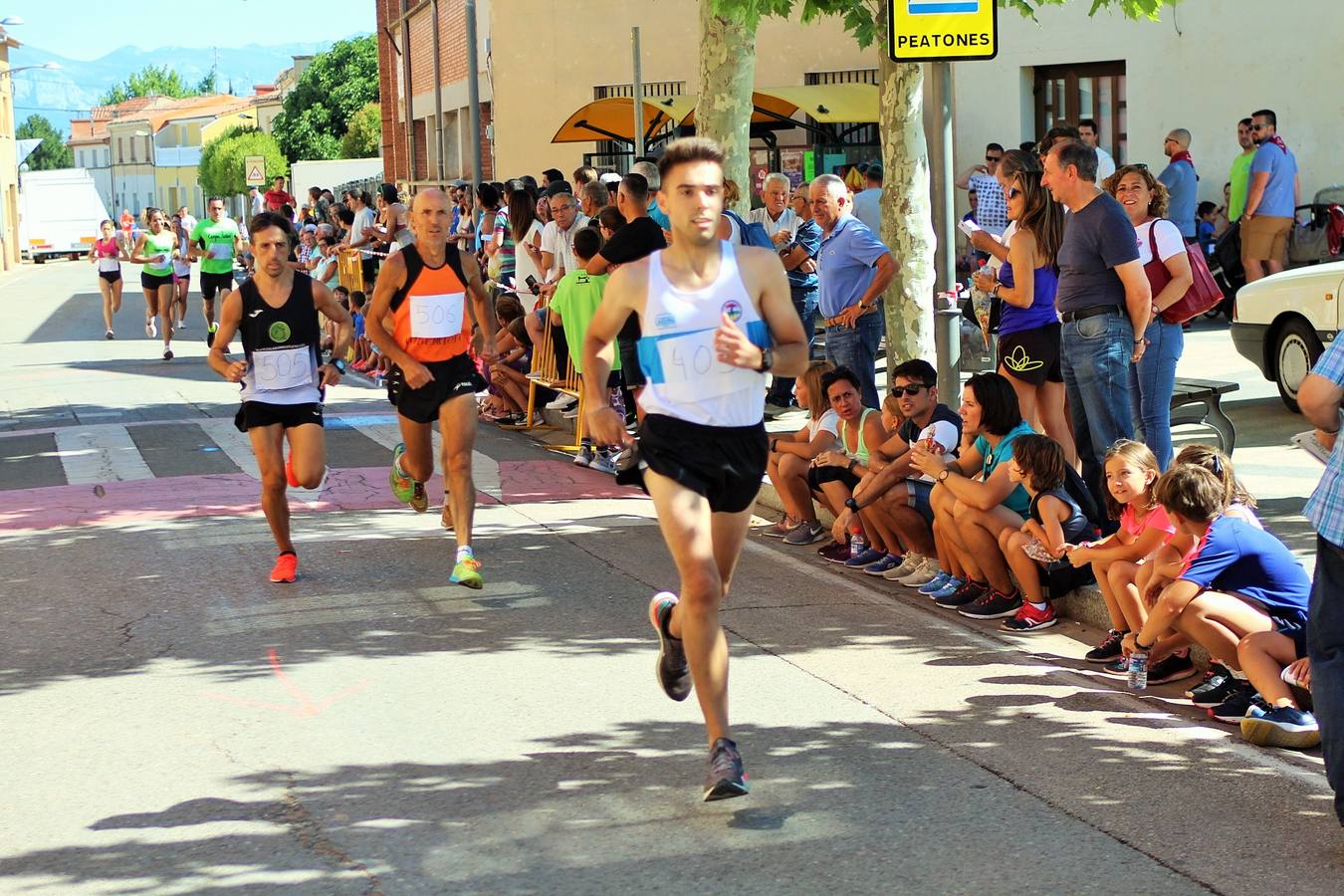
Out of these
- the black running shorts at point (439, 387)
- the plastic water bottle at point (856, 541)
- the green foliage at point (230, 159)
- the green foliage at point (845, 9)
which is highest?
the green foliage at point (230, 159)

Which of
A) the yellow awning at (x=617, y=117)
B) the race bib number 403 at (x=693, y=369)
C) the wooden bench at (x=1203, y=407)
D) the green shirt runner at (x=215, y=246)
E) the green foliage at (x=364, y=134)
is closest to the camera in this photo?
the race bib number 403 at (x=693, y=369)

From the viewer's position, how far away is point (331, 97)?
72688 millimetres

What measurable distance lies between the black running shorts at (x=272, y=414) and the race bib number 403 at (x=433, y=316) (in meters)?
0.69

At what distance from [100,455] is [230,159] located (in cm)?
8451

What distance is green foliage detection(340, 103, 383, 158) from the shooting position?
212 feet

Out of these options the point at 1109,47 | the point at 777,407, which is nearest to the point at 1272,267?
the point at 1109,47

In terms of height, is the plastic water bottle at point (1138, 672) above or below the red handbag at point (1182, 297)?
below

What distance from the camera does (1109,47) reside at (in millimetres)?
22500

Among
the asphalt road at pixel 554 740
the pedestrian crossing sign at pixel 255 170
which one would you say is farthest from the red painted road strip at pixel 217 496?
the pedestrian crossing sign at pixel 255 170

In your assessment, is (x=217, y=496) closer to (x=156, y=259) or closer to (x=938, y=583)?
(x=938, y=583)

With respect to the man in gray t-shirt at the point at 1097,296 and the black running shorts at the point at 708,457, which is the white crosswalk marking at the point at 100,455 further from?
the black running shorts at the point at 708,457

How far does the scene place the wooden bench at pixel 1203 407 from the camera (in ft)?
33.3

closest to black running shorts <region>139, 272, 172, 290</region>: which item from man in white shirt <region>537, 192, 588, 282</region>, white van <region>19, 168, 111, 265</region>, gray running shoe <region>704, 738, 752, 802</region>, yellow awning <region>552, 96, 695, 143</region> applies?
yellow awning <region>552, 96, 695, 143</region>

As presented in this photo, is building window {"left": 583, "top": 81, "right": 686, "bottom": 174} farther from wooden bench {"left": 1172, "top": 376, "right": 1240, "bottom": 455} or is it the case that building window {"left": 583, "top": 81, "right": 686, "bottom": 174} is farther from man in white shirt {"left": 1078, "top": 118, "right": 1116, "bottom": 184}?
wooden bench {"left": 1172, "top": 376, "right": 1240, "bottom": 455}
